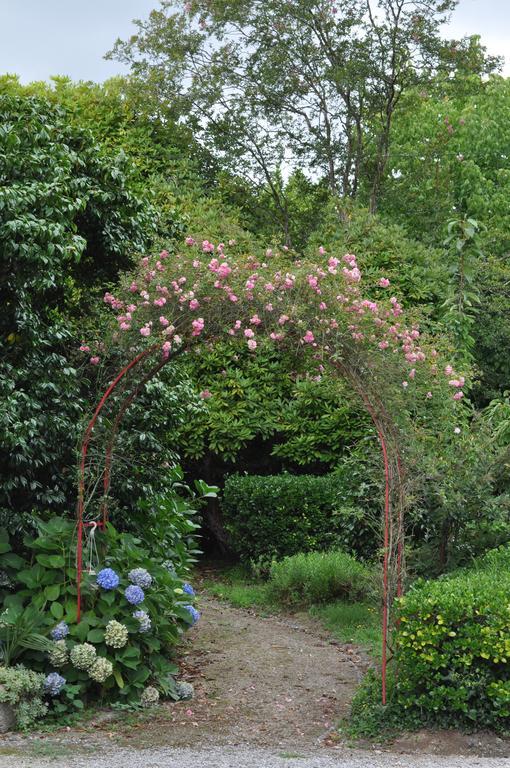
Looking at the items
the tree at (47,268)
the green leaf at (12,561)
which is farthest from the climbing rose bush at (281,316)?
the green leaf at (12,561)

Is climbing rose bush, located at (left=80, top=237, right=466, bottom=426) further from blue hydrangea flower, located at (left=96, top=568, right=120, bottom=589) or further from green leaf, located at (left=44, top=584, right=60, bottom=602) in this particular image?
green leaf, located at (left=44, top=584, right=60, bottom=602)

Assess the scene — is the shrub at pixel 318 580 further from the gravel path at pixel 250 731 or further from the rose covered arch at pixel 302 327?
the rose covered arch at pixel 302 327

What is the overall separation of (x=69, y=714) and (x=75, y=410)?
6.54 feet

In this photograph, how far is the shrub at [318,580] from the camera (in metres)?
7.86

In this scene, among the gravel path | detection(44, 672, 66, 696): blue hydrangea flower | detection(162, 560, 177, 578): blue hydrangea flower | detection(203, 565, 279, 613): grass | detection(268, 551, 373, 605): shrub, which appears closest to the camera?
the gravel path

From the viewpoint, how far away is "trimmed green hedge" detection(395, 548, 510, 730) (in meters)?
4.88

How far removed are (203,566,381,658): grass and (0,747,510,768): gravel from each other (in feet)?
4.09

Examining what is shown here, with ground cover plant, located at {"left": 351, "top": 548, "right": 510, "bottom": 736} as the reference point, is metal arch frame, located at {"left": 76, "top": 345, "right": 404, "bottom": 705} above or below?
above

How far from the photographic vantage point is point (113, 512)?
6.51 meters

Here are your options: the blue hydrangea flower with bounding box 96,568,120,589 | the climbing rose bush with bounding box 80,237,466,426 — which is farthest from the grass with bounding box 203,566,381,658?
the climbing rose bush with bounding box 80,237,466,426

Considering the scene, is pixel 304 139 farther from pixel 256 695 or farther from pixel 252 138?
pixel 256 695

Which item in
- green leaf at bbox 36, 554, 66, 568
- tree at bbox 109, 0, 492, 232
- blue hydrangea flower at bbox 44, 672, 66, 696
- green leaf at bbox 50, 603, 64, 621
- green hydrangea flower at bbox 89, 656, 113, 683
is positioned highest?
tree at bbox 109, 0, 492, 232

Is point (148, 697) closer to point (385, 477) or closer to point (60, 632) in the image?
point (60, 632)

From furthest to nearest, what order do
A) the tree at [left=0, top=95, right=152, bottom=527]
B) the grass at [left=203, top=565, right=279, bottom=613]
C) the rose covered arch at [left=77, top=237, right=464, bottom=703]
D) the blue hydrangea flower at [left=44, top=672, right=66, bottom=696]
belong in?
the grass at [left=203, top=565, right=279, bottom=613]
the tree at [left=0, top=95, right=152, bottom=527]
the rose covered arch at [left=77, top=237, right=464, bottom=703]
the blue hydrangea flower at [left=44, top=672, right=66, bottom=696]
